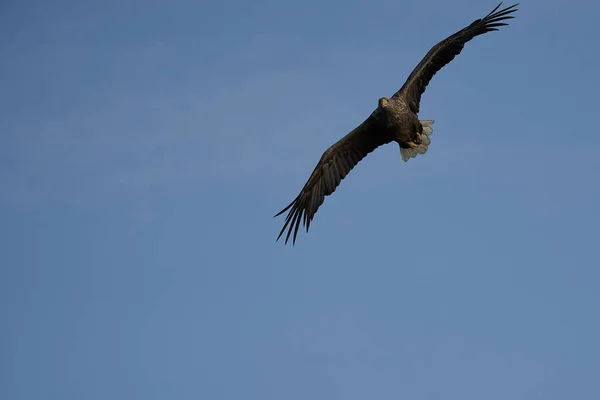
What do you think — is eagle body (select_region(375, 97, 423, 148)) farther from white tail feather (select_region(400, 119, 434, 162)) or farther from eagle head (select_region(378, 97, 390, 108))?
white tail feather (select_region(400, 119, 434, 162))

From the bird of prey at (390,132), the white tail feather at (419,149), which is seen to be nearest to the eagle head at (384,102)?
the bird of prey at (390,132)

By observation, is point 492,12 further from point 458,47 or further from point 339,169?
point 339,169

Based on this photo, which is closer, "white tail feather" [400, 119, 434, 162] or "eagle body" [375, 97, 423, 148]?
"eagle body" [375, 97, 423, 148]

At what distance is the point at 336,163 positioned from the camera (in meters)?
13.5

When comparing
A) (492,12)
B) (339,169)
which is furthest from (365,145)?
(492,12)

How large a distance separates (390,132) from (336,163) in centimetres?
103

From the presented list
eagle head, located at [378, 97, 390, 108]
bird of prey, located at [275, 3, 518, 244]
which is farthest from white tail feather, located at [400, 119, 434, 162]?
eagle head, located at [378, 97, 390, 108]

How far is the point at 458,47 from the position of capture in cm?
1288

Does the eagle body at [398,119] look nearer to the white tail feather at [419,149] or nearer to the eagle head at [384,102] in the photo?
the eagle head at [384,102]

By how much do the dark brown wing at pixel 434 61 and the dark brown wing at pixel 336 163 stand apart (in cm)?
63

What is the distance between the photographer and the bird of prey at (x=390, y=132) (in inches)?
503

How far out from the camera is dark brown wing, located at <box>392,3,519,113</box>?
42.1 ft

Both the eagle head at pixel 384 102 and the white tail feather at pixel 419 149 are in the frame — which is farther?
the white tail feather at pixel 419 149

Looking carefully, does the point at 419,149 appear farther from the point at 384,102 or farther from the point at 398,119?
the point at 384,102
